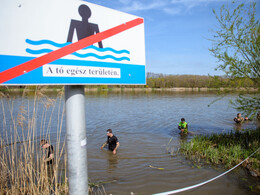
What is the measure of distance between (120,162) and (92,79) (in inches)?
309

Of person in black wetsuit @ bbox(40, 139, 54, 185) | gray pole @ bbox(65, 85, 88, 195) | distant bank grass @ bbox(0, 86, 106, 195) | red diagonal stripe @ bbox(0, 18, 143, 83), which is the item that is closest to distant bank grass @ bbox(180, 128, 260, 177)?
distant bank grass @ bbox(0, 86, 106, 195)

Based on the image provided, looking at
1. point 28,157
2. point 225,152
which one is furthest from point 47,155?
point 225,152

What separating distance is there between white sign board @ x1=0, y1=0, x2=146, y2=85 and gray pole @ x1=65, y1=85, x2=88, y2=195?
136 mm

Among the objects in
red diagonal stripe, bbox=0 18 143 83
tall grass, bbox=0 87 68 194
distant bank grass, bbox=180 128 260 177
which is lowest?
distant bank grass, bbox=180 128 260 177

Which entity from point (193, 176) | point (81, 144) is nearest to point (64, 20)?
point (81, 144)

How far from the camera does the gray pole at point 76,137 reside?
5.23 ft

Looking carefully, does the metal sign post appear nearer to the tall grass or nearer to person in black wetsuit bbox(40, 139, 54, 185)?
the tall grass

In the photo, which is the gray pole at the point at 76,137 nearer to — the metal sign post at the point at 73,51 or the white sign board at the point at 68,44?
the metal sign post at the point at 73,51

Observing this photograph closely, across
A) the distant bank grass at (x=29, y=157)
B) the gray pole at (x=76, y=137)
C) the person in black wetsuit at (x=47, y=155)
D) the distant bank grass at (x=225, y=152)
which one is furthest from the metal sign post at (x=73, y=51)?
the distant bank grass at (x=225, y=152)

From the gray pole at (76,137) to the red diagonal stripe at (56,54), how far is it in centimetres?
29

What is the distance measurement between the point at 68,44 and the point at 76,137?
2.58 feet

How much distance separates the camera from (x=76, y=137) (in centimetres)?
161

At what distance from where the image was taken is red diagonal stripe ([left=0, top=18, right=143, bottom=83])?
1312 millimetres

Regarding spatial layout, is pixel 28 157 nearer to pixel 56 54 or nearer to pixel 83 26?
pixel 56 54
